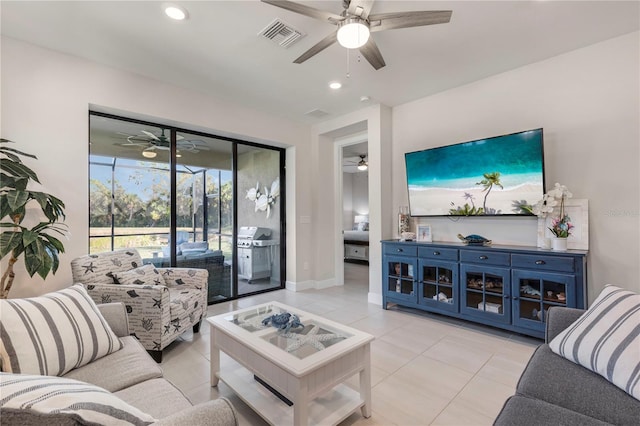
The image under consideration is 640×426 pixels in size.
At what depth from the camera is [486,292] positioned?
3.00m

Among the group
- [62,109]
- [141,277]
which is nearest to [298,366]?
[141,277]

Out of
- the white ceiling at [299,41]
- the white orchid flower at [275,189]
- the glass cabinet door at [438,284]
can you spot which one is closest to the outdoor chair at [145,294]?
the white ceiling at [299,41]

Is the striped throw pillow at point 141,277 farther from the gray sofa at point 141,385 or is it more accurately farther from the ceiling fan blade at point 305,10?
the ceiling fan blade at point 305,10

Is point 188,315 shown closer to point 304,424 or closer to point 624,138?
point 304,424

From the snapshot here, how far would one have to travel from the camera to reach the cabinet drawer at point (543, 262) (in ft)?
8.33

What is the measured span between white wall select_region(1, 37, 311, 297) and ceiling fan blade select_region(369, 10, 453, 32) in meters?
2.67

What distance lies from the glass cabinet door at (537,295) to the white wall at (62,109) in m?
4.28

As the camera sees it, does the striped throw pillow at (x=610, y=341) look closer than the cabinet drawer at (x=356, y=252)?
Yes

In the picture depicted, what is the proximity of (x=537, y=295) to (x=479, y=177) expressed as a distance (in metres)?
1.33

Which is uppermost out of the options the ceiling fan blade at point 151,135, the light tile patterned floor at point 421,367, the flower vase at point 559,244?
the ceiling fan blade at point 151,135

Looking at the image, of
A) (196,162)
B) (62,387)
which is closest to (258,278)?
(196,162)

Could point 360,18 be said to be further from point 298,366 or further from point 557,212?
point 557,212

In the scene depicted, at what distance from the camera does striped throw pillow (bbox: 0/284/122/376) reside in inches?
47.4

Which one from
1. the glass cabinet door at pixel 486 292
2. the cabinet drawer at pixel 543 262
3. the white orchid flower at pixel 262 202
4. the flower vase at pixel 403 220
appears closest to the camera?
the cabinet drawer at pixel 543 262
